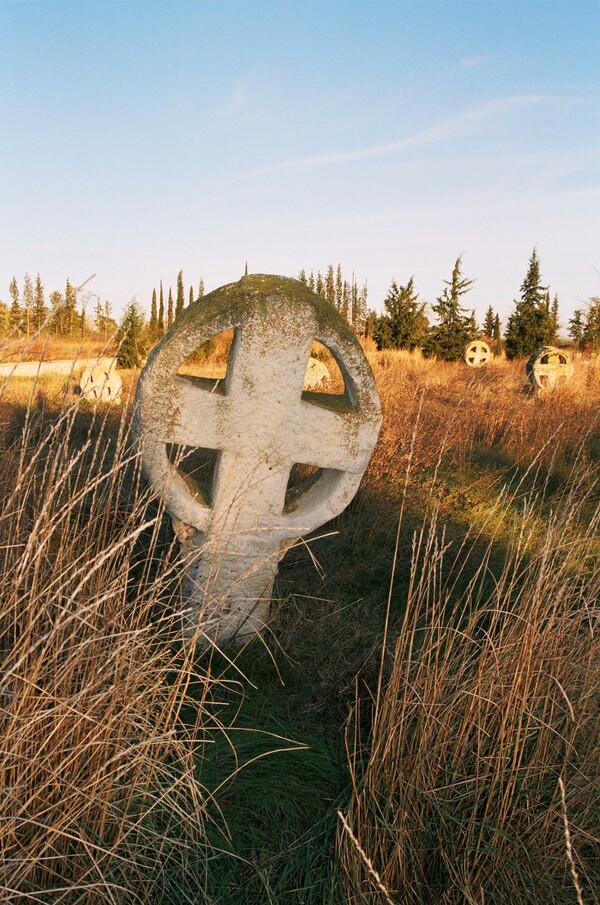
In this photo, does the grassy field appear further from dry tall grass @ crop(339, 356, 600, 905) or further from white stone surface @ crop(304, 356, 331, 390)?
white stone surface @ crop(304, 356, 331, 390)

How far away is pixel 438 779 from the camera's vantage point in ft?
6.64

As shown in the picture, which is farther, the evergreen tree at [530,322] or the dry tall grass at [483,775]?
the evergreen tree at [530,322]

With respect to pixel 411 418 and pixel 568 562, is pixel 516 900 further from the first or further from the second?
pixel 411 418

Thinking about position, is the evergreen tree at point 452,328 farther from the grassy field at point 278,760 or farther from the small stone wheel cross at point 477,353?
the grassy field at point 278,760

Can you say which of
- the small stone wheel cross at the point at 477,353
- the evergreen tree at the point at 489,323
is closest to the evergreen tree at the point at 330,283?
the evergreen tree at the point at 489,323

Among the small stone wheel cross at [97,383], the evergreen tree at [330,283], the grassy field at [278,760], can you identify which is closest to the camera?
the grassy field at [278,760]

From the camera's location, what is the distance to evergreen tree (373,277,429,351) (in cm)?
2392

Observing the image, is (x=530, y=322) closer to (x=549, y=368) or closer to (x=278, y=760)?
(x=549, y=368)

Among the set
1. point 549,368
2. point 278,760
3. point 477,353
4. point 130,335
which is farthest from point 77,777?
point 477,353

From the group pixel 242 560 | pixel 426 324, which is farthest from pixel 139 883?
pixel 426 324

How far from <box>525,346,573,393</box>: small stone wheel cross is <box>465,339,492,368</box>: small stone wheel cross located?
6.94m

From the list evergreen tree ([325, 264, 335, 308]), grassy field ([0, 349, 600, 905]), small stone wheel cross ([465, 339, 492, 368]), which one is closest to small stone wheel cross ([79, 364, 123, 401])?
grassy field ([0, 349, 600, 905])

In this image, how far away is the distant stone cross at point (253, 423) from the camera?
2.87 m

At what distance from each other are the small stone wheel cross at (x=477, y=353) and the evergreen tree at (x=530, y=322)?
247 inches
